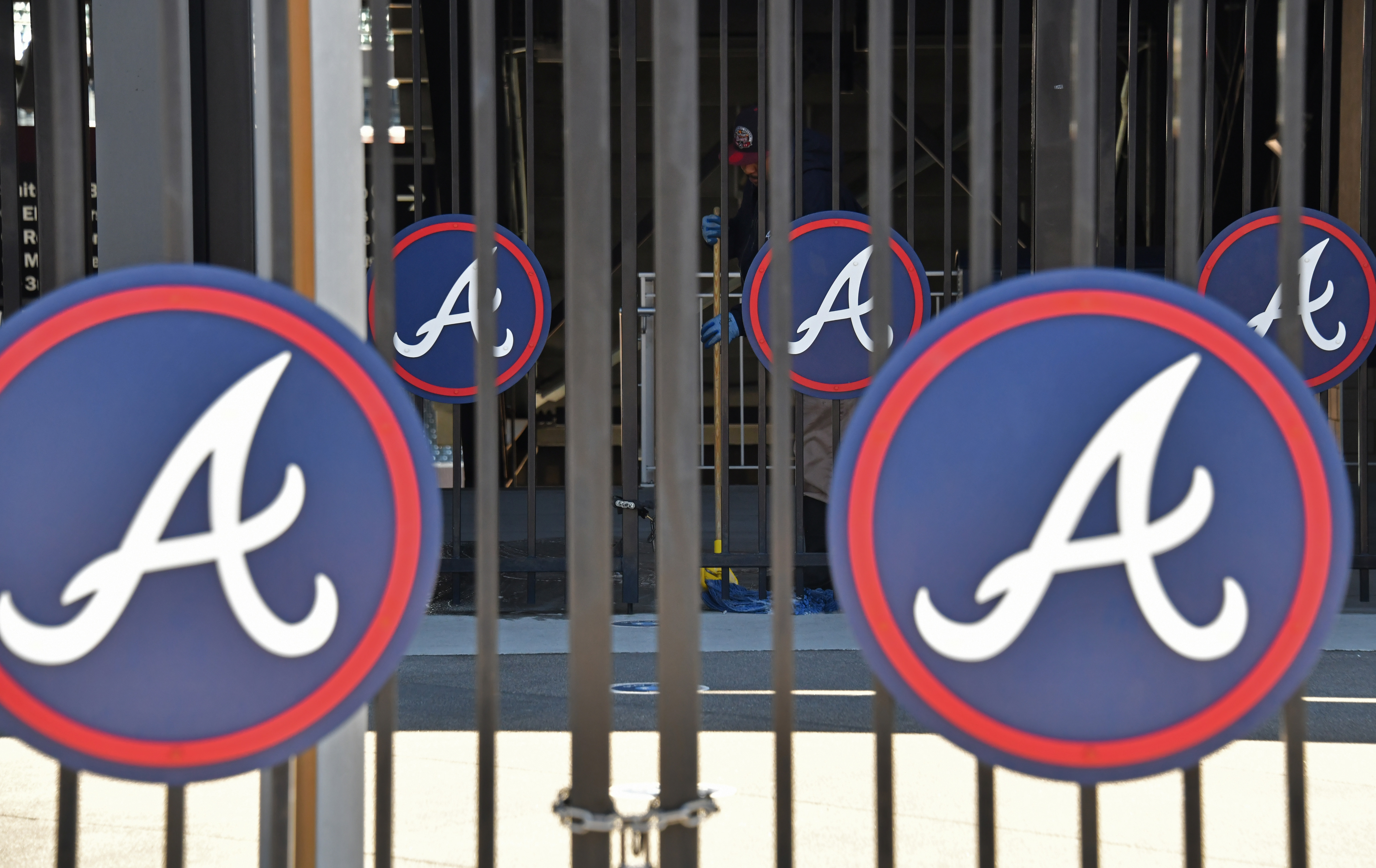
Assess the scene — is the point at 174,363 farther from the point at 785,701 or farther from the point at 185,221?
the point at 785,701

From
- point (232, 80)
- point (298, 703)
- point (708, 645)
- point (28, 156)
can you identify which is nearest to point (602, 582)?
point (298, 703)

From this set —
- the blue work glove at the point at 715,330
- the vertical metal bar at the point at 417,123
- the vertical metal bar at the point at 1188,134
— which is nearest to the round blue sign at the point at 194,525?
the vertical metal bar at the point at 1188,134

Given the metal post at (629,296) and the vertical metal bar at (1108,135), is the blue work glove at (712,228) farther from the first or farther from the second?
the vertical metal bar at (1108,135)

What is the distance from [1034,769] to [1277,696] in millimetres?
260

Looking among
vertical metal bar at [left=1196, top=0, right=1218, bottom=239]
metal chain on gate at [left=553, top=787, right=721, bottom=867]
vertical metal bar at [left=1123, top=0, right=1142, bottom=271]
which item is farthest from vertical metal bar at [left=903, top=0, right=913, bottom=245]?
metal chain on gate at [left=553, top=787, right=721, bottom=867]

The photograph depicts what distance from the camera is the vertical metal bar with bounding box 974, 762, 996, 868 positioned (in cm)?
146

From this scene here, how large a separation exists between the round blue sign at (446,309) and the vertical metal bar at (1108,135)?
2.10m

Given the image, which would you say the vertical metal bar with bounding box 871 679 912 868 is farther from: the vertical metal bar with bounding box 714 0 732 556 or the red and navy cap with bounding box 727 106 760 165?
the red and navy cap with bounding box 727 106 760 165

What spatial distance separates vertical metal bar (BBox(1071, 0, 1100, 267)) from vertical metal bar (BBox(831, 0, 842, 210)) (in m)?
3.53

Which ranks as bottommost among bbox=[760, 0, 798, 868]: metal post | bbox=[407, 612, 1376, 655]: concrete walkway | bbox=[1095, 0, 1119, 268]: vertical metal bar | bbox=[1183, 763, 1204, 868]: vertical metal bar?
bbox=[407, 612, 1376, 655]: concrete walkway

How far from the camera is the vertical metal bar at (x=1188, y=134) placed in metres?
1.42

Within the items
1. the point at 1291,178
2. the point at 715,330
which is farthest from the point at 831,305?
the point at 1291,178

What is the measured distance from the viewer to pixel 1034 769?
50.3 inches

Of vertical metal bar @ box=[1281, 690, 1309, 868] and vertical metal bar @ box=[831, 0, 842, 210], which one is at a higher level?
vertical metal bar @ box=[831, 0, 842, 210]
